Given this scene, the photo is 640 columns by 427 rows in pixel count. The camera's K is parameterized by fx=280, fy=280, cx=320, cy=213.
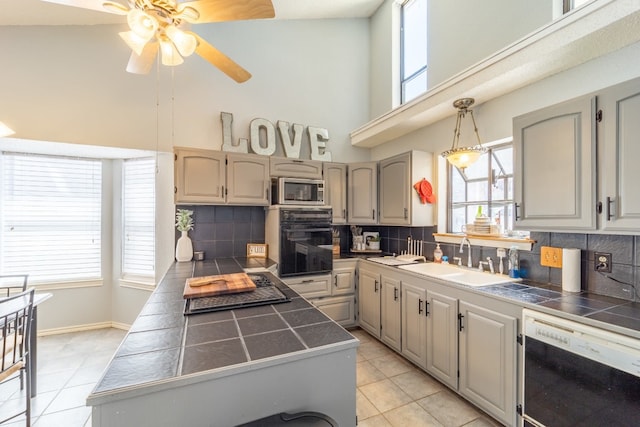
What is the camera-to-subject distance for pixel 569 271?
1.87m

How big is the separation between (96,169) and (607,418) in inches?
190

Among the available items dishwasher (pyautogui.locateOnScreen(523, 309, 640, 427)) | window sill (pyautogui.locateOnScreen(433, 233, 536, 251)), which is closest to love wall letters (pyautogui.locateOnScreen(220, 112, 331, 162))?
window sill (pyautogui.locateOnScreen(433, 233, 536, 251))

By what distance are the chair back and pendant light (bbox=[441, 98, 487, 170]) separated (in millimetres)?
3239

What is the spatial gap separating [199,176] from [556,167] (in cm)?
295

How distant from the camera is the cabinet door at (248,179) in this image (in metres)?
3.00

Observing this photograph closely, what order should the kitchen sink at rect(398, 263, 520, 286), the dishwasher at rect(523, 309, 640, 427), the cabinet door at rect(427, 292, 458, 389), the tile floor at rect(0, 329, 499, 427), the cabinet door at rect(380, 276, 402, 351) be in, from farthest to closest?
Answer: the cabinet door at rect(380, 276, 402, 351), the kitchen sink at rect(398, 263, 520, 286), the cabinet door at rect(427, 292, 458, 389), the tile floor at rect(0, 329, 499, 427), the dishwasher at rect(523, 309, 640, 427)

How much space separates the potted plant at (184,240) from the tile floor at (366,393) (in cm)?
119

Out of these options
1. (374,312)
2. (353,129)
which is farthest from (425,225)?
(353,129)

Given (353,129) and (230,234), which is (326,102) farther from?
(230,234)

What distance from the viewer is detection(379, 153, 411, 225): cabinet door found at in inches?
121

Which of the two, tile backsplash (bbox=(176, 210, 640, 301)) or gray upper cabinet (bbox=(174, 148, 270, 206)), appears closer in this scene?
tile backsplash (bbox=(176, 210, 640, 301))

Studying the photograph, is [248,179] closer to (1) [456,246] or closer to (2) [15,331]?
(2) [15,331]

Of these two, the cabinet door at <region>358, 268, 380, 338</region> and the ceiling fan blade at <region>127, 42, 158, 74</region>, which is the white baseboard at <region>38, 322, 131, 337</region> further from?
the ceiling fan blade at <region>127, 42, 158, 74</region>

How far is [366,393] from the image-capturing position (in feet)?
Result: 7.29
